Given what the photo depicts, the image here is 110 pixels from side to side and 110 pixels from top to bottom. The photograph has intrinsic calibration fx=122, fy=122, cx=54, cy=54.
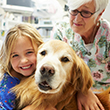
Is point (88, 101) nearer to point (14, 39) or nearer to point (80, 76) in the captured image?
point (80, 76)

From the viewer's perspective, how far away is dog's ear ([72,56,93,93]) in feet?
2.56

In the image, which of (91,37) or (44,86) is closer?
(44,86)

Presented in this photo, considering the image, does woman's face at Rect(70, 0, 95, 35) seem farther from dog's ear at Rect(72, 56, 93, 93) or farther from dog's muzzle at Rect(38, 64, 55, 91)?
dog's muzzle at Rect(38, 64, 55, 91)

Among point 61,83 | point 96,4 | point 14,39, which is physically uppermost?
point 96,4

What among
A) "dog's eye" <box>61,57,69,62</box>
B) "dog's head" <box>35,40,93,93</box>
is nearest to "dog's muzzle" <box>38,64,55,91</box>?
"dog's head" <box>35,40,93,93</box>

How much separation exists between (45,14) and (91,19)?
1.47m

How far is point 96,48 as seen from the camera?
1074 mm

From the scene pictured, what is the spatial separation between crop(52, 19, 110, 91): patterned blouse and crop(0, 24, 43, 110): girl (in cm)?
33

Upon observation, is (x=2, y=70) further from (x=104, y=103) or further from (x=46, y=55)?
(x=104, y=103)

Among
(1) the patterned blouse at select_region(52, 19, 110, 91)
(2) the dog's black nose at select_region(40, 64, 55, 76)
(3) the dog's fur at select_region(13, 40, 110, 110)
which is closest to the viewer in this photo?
(2) the dog's black nose at select_region(40, 64, 55, 76)

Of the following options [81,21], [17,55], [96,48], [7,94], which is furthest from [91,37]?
[7,94]

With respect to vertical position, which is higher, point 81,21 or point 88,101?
point 81,21

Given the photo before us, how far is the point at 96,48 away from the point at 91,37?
12 cm

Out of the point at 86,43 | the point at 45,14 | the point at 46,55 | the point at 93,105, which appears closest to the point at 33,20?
the point at 45,14
